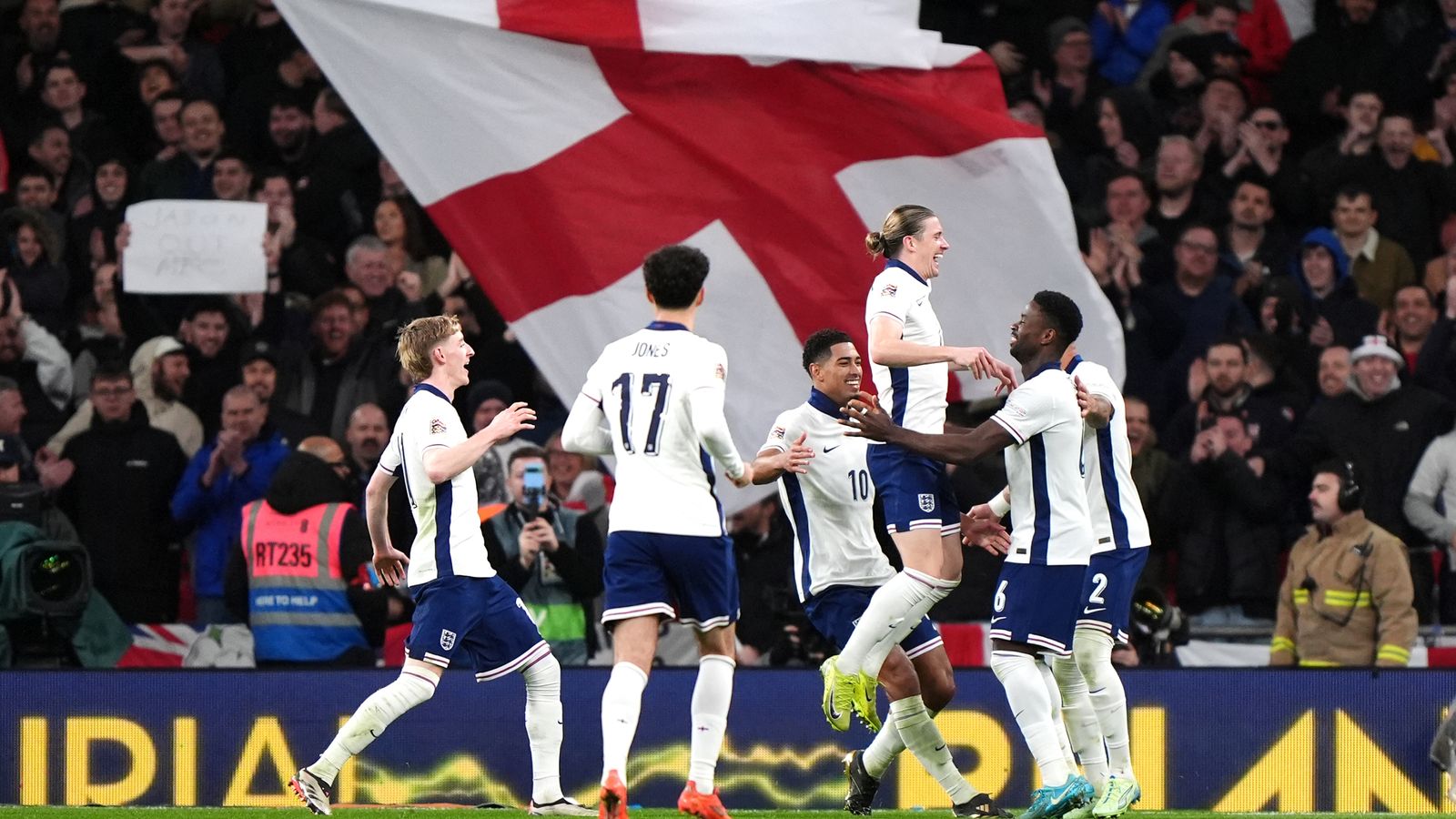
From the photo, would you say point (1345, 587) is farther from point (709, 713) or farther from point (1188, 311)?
point (709, 713)

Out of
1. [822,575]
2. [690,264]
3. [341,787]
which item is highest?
[690,264]

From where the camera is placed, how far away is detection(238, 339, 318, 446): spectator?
1393 centimetres

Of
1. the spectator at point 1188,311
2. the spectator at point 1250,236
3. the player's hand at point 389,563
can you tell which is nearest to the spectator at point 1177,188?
the spectator at point 1250,236

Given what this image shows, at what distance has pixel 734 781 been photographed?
12125 mm

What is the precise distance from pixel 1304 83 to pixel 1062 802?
28.3 feet

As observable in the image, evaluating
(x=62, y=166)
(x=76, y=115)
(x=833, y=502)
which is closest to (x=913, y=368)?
(x=833, y=502)

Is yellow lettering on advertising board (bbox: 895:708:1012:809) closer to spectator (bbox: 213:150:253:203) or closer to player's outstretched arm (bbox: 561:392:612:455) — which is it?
player's outstretched arm (bbox: 561:392:612:455)

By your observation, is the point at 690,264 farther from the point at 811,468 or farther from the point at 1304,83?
the point at 1304,83

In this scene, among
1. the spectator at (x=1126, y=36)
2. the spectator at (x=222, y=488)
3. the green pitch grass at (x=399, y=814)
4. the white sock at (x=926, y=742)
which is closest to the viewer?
the white sock at (x=926, y=742)

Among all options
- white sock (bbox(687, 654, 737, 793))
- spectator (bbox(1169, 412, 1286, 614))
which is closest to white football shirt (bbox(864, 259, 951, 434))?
white sock (bbox(687, 654, 737, 793))

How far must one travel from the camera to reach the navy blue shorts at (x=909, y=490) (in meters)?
9.85

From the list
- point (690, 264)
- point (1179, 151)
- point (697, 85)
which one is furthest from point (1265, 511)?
point (690, 264)

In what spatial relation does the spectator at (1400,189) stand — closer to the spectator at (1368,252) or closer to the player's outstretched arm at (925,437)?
the spectator at (1368,252)

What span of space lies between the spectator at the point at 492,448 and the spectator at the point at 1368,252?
5446 millimetres
